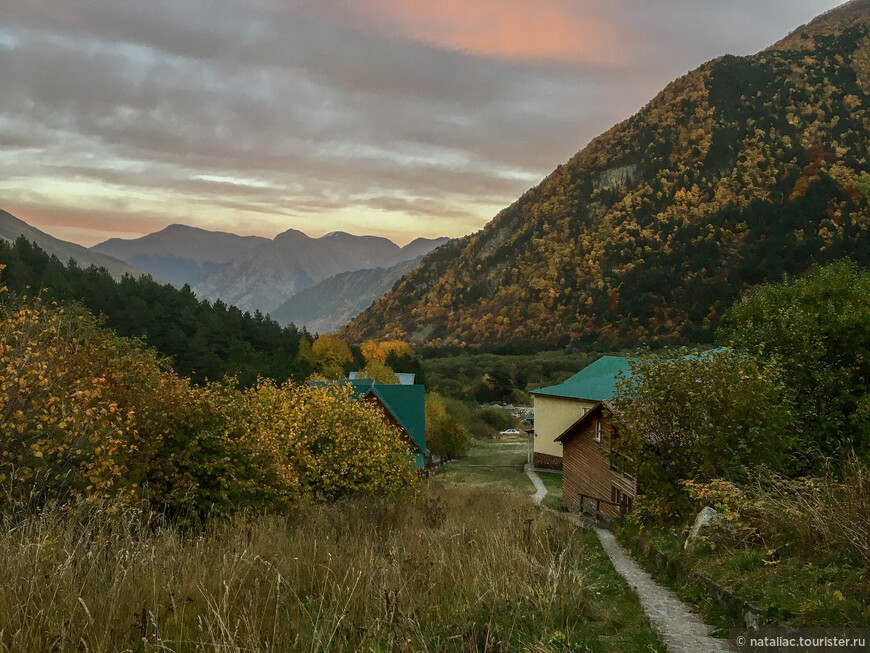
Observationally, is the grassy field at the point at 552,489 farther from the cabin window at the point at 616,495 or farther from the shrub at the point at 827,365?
the shrub at the point at 827,365

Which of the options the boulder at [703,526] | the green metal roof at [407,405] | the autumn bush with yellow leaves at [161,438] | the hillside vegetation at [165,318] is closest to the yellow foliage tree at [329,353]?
the hillside vegetation at [165,318]

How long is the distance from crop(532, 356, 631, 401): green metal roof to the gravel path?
3633cm

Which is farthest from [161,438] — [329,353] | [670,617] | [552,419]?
[329,353]

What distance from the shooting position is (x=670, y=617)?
8414 millimetres

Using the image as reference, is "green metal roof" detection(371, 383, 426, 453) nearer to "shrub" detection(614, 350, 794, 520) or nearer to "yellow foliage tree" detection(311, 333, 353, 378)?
"shrub" detection(614, 350, 794, 520)

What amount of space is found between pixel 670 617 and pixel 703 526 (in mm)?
3420

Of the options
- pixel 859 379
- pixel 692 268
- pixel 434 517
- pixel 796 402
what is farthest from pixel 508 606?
pixel 692 268

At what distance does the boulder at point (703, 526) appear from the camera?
35.7 feet

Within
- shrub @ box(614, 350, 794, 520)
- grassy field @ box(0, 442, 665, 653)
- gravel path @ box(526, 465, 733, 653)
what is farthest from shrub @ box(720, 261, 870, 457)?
grassy field @ box(0, 442, 665, 653)

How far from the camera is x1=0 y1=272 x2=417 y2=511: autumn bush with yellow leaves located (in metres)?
10.6

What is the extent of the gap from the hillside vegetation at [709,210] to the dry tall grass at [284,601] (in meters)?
135

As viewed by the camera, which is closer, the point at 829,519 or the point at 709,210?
the point at 829,519

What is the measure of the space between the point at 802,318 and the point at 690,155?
17596cm

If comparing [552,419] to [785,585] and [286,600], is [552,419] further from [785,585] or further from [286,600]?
[286,600]
